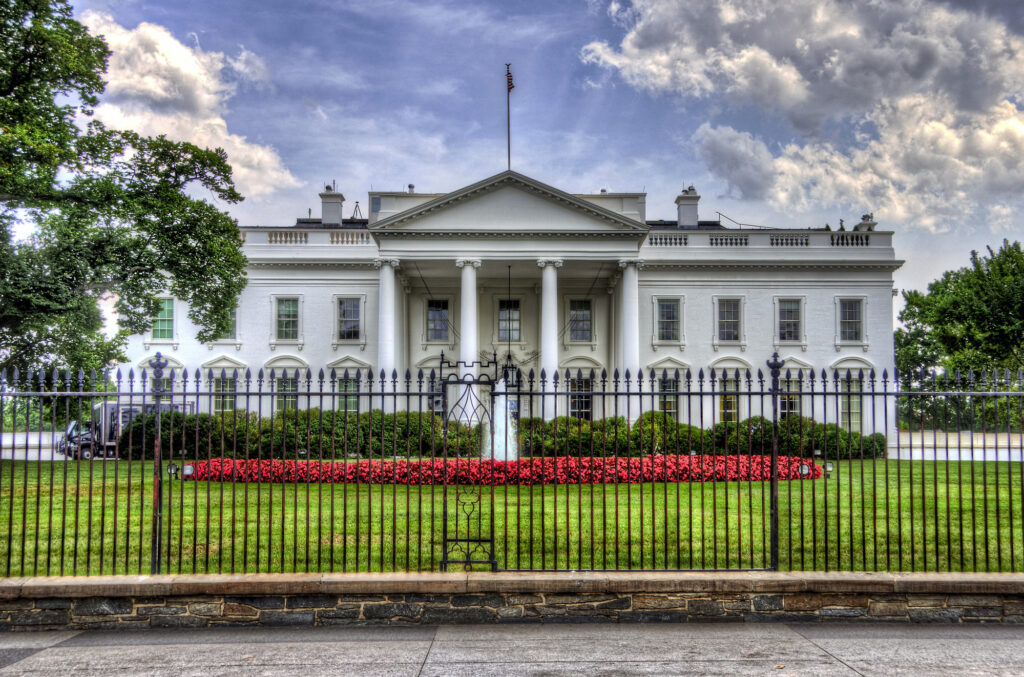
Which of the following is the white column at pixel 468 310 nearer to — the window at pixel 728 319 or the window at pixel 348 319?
the window at pixel 348 319

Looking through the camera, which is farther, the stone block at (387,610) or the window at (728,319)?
the window at (728,319)

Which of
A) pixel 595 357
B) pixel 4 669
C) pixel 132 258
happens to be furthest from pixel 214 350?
pixel 4 669

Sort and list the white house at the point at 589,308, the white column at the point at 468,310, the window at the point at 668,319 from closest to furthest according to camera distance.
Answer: the white column at the point at 468,310 < the white house at the point at 589,308 < the window at the point at 668,319

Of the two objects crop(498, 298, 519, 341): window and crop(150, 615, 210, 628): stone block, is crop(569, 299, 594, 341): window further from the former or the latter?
crop(150, 615, 210, 628): stone block

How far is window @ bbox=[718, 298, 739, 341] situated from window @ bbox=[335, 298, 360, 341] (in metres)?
15.6

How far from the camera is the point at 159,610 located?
665 centimetres

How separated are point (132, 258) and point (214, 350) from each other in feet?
36.9

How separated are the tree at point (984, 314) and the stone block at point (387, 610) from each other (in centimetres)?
2668

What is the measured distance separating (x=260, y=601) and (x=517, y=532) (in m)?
2.45

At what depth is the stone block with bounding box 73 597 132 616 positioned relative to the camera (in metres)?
6.62

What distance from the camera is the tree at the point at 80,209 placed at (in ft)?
60.5

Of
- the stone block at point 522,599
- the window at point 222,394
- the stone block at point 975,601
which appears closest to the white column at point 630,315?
the window at point 222,394

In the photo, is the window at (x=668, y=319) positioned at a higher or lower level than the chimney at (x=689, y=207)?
lower

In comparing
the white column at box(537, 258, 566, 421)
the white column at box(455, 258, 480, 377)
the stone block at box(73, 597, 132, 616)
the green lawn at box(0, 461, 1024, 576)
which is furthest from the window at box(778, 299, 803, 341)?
the stone block at box(73, 597, 132, 616)
